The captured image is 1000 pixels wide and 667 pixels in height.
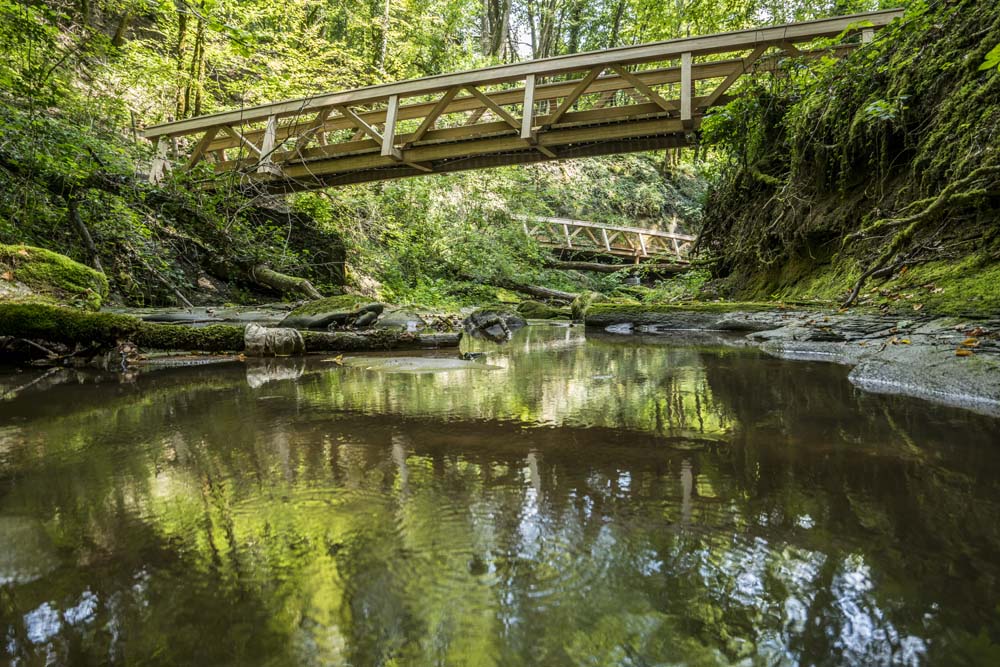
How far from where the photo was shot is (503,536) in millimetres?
1150

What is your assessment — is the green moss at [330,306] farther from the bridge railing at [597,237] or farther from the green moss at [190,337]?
the bridge railing at [597,237]

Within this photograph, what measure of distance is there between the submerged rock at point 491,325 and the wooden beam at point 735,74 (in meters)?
4.76

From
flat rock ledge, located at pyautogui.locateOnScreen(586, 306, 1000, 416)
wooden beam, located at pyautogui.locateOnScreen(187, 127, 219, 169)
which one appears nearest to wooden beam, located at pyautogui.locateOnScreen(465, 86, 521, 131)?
wooden beam, located at pyautogui.locateOnScreen(187, 127, 219, 169)

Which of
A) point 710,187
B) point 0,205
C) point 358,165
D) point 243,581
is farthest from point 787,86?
point 0,205

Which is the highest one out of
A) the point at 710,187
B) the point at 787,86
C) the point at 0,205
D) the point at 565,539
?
the point at 787,86

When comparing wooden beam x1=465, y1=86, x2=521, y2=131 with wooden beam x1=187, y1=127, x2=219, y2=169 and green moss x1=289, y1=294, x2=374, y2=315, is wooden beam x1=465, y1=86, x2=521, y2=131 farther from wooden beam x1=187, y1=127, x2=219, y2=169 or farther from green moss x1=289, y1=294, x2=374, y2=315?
wooden beam x1=187, y1=127, x2=219, y2=169

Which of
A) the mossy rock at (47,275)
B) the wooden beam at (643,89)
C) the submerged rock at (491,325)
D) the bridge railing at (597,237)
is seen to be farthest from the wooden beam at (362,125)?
the bridge railing at (597,237)

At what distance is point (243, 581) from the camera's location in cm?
97

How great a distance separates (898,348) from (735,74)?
6.36 meters

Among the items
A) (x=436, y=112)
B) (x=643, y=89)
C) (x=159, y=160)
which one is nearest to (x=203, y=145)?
(x=159, y=160)

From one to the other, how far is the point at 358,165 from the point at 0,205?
481cm

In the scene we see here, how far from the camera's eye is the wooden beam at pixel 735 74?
7566 mm

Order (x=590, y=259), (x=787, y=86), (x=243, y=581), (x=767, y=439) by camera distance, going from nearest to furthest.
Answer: (x=243, y=581)
(x=767, y=439)
(x=787, y=86)
(x=590, y=259)

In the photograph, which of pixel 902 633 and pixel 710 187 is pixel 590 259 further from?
pixel 902 633
